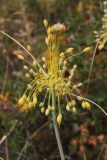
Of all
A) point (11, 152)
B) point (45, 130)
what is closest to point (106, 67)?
point (45, 130)

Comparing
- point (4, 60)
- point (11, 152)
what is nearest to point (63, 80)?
point (11, 152)

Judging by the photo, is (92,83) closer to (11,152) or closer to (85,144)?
(85,144)

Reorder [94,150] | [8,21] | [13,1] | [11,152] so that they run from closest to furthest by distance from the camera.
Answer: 1. [11,152]
2. [94,150]
3. [8,21]
4. [13,1]

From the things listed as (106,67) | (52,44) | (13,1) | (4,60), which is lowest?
(52,44)

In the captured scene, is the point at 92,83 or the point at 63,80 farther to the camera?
the point at 92,83

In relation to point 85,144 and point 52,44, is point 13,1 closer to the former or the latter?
point 85,144

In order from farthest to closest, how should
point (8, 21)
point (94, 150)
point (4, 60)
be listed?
point (8, 21)
point (4, 60)
point (94, 150)

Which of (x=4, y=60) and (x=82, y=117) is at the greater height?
(x=4, y=60)

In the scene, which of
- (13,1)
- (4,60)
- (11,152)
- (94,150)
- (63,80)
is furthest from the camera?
(13,1)

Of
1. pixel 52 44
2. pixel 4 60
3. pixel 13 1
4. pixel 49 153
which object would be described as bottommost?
pixel 52 44
